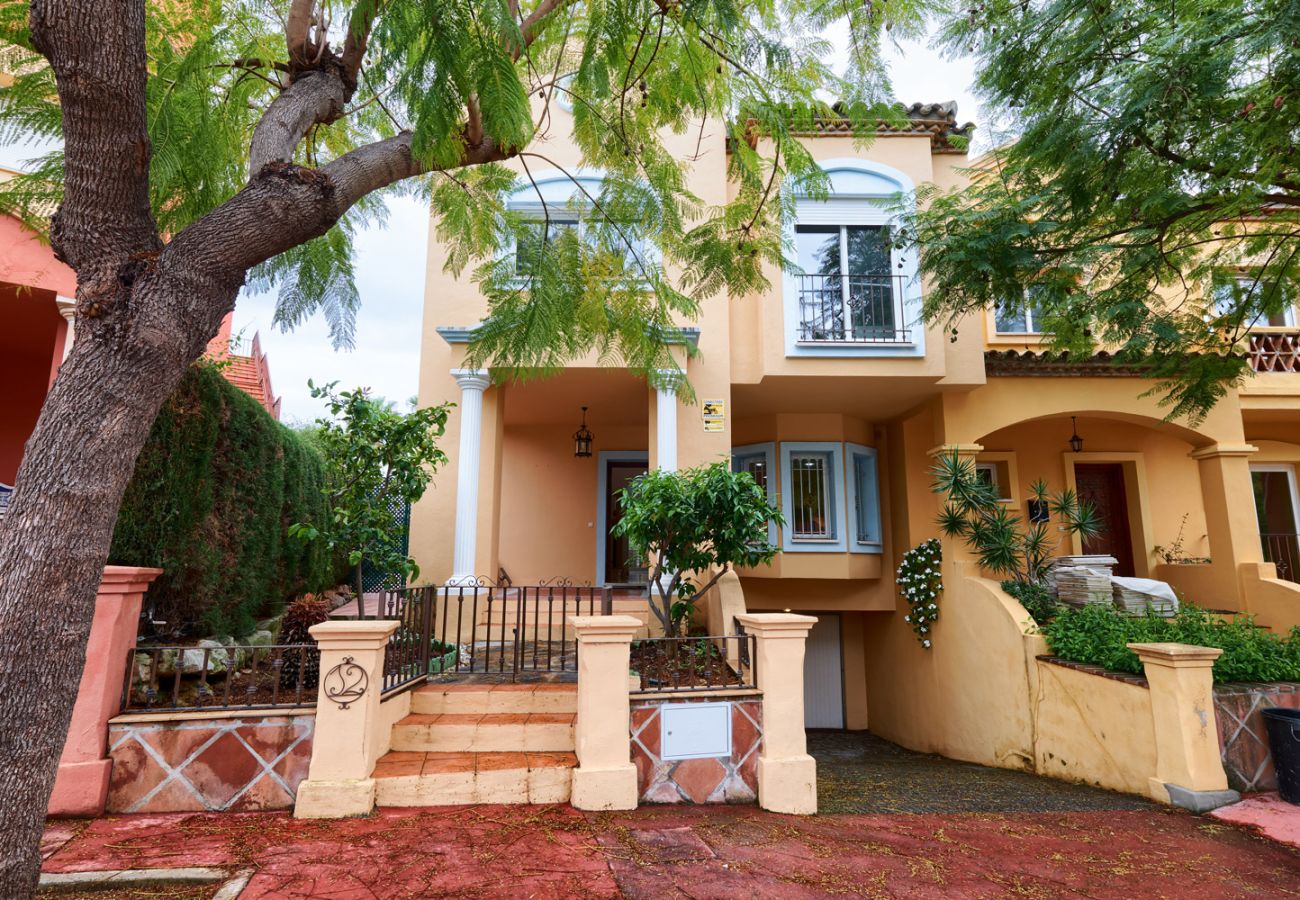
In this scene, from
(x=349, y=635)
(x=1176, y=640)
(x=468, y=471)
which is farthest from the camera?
(x=468, y=471)

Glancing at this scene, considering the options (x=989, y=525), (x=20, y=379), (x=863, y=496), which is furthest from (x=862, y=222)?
A: (x=20, y=379)

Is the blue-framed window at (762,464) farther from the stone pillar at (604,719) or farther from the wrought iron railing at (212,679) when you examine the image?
the wrought iron railing at (212,679)

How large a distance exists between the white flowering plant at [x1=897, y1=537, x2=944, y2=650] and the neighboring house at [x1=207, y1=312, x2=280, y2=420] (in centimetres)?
883

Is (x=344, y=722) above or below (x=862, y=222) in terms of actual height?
below

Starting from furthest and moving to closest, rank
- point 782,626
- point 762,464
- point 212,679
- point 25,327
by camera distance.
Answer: point 762,464 < point 25,327 < point 212,679 < point 782,626

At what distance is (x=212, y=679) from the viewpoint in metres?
5.44

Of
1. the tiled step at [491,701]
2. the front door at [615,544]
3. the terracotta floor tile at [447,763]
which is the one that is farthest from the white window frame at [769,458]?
the terracotta floor tile at [447,763]

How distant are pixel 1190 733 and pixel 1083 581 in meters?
2.91

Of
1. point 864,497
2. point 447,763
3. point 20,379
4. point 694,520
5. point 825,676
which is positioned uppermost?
point 20,379

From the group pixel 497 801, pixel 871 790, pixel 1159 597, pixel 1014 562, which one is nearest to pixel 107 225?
pixel 497 801

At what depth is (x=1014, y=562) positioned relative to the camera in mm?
8297

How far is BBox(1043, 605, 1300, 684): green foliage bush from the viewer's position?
594cm

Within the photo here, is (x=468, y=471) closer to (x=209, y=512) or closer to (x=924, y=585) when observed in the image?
(x=209, y=512)

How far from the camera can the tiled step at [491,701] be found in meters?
5.30
